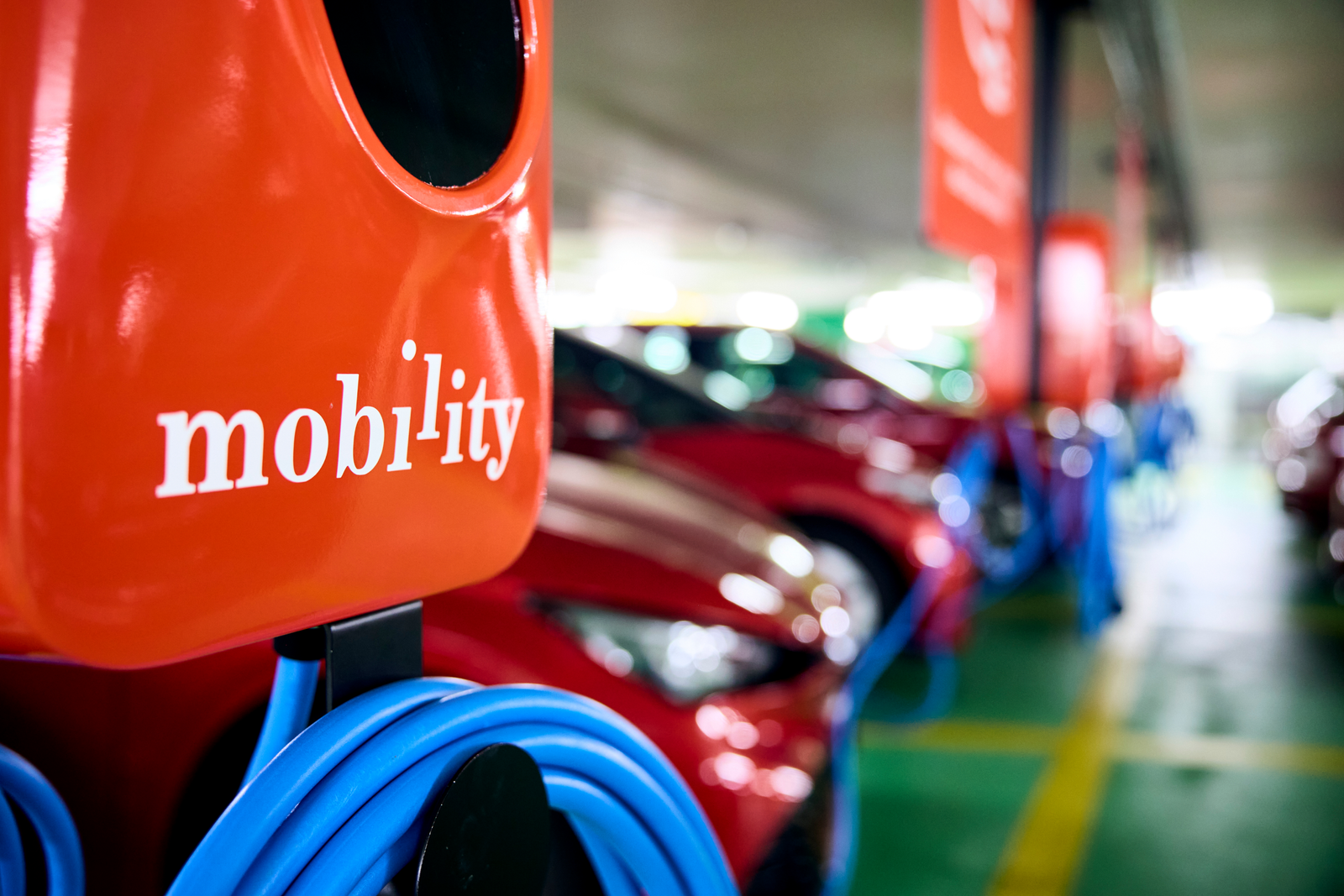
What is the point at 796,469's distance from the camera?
4.94m

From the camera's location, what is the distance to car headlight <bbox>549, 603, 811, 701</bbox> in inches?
86.0

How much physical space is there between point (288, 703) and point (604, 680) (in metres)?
1.22

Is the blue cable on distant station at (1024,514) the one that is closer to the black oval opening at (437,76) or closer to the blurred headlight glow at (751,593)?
the blurred headlight glow at (751,593)

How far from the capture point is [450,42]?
0.83 m

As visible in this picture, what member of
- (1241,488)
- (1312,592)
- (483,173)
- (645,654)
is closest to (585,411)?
(645,654)

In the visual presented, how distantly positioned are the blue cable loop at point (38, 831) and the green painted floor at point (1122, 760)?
89.7 inches

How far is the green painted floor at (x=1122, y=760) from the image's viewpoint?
307 centimetres

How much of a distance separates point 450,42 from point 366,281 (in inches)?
8.6

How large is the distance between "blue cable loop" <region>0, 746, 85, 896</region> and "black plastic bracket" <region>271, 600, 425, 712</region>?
0.34 metres

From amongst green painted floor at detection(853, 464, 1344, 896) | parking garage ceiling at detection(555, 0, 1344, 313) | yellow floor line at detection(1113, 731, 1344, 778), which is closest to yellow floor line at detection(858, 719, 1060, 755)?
green painted floor at detection(853, 464, 1344, 896)

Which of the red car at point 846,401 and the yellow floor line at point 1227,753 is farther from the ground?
the red car at point 846,401

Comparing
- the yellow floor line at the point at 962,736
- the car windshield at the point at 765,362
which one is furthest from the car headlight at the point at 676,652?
the car windshield at the point at 765,362

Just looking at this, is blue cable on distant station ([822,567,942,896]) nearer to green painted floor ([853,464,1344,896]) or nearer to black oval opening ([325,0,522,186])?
green painted floor ([853,464,1344,896])

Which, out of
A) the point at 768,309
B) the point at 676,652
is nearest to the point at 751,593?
the point at 676,652
